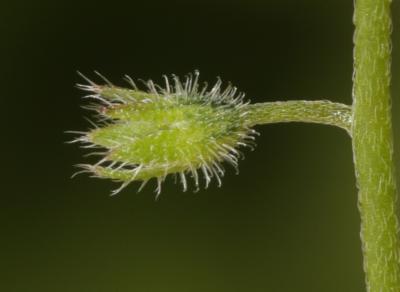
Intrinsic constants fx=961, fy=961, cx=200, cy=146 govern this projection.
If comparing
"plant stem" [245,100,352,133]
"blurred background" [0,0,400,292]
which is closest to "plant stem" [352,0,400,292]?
"plant stem" [245,100,352,133]

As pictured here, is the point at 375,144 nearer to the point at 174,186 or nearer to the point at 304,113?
the point at 304,113

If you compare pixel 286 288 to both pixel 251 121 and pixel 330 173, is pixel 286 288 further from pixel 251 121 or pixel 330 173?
pixel 251 121

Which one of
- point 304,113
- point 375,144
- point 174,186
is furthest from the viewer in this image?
point 174,186

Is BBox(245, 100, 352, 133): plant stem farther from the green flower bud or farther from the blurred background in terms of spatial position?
the blurred background

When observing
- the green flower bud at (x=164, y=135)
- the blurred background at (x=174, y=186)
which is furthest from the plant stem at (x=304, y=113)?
the blurred background at (x=174, y=186)

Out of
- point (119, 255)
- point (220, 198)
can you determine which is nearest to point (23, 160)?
point (119, 255)

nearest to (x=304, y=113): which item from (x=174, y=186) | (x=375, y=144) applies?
(x=375, y=144)
